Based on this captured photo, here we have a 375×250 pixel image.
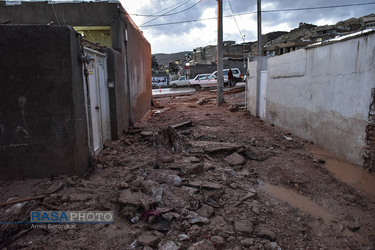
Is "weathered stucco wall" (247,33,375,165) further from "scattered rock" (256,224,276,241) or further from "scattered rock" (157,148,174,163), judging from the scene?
"scattered rock" (157,148,174,163)

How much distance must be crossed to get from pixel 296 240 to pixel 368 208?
1.51 metres

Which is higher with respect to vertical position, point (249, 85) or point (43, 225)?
point (249, 85)

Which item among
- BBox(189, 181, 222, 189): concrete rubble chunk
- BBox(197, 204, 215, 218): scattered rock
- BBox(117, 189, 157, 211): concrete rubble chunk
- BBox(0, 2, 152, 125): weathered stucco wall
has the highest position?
BBox(0, 2, 152, 125): weathered stucco wall

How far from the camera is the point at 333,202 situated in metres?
3.62

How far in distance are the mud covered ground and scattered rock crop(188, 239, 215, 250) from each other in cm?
1

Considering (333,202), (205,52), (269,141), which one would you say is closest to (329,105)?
(269,141)

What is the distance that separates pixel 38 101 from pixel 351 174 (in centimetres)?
536

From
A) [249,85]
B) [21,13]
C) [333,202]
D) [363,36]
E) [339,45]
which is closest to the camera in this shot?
[333,202]

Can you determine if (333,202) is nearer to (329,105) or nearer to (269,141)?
(329,105)

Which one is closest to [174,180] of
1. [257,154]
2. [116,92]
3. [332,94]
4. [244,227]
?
[244,227]

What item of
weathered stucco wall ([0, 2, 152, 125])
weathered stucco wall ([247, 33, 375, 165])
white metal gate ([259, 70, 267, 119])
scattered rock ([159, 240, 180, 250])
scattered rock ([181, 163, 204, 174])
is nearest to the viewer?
scattered rock ([159, 240, 180, 250])

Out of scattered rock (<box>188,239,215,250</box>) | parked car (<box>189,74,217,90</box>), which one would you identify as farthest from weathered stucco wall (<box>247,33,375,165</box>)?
parked car (<box>189,74,217,90</box>)

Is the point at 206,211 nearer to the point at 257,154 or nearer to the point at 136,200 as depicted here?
the point at 136,200

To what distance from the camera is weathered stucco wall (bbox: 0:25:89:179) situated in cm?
349
